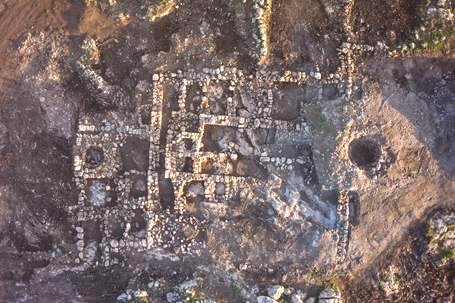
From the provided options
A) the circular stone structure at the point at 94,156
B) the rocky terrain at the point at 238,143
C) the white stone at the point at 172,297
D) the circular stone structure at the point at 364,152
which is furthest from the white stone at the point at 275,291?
the circular stone structure at the point at 94,156

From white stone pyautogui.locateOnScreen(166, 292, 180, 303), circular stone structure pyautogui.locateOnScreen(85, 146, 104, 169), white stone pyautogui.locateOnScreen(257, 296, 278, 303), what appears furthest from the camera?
circular stone structure pyautogui.locateOnScreen(85, 146, 104, 169)

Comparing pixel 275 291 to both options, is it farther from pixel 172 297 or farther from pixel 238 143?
pixel 238 143

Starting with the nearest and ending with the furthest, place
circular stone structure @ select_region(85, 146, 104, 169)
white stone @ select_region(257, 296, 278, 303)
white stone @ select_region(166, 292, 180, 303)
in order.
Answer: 1. white stone @ select_region(257, 296, 278, 303)
2. white stone @ select_region(166, 292, 180, 303)
3. circular stone structure @ select_region(85, 146, 104, 169)

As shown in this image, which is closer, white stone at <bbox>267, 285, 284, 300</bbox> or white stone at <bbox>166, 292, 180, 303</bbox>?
white stone at <bbox>267, 285, 284, 300</bbox>

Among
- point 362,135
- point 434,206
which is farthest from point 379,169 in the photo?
point 434,206

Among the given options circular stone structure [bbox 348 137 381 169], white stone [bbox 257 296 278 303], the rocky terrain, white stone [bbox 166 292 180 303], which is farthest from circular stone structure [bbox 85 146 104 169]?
circular stone structure [bbox 348 137 381 169]

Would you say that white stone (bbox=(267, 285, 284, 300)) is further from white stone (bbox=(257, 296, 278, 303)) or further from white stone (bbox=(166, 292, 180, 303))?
white stone (bbox=(166, 292, 180, 303))

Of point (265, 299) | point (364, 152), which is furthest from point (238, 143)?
point (265, 299)
